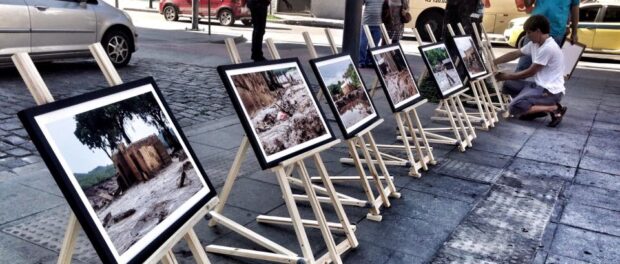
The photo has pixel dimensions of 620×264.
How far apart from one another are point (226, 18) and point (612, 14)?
13.0 meters

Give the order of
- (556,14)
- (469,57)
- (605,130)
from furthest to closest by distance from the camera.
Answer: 1. (556,14)
2. (605,130)
3. (469,57)

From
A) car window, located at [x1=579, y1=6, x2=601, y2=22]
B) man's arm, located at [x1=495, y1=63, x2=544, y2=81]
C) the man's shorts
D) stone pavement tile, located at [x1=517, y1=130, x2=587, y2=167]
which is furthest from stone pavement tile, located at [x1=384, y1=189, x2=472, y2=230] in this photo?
car window, located at [x1=579, y1=6, x2=601, y2=22]

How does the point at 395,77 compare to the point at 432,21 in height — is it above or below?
above

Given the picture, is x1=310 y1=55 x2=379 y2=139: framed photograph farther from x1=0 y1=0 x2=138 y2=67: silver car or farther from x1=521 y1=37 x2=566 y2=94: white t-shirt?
x1=0 y1=0 x2=138 y2=67: silver car

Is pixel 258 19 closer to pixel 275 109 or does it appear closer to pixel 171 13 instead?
pixel 275 109

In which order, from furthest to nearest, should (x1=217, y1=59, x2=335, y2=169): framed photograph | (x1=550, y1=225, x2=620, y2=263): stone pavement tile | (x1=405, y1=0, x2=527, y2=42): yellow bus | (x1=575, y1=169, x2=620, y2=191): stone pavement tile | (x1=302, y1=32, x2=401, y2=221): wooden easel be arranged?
1. (x1=405, y1=0, x2=527, y2=42): yellow bus
2. (x1=575, y1=169, x2=620, y2=191): stone pavement tile
3. (x1=302, y1=32, x2=401, y2=221): wooden easel
4. (x1=550, y1=225, x2=620, y2=263): stone pavement tile
5. (x1=217, y1=59, x2=335, y2=169): framed photograph

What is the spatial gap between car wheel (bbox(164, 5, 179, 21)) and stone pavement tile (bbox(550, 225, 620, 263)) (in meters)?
20.0

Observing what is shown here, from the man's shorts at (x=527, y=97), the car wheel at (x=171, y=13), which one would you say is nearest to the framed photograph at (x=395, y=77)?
the man's shorts at (x=527, y=97)

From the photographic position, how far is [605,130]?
7.58 metres

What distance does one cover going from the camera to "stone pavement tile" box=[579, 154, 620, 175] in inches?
226

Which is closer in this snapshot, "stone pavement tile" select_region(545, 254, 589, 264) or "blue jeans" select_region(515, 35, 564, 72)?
"stone pavement tile" select_region(545, 254, 589, 264)

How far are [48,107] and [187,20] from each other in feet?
72.8

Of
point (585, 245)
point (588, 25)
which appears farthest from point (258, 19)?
point (588, 25)

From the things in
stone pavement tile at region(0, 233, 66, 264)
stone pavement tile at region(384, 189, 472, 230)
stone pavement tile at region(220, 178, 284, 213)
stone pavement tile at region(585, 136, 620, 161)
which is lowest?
stone pavement tile at region(585, 136, 620, 161)
